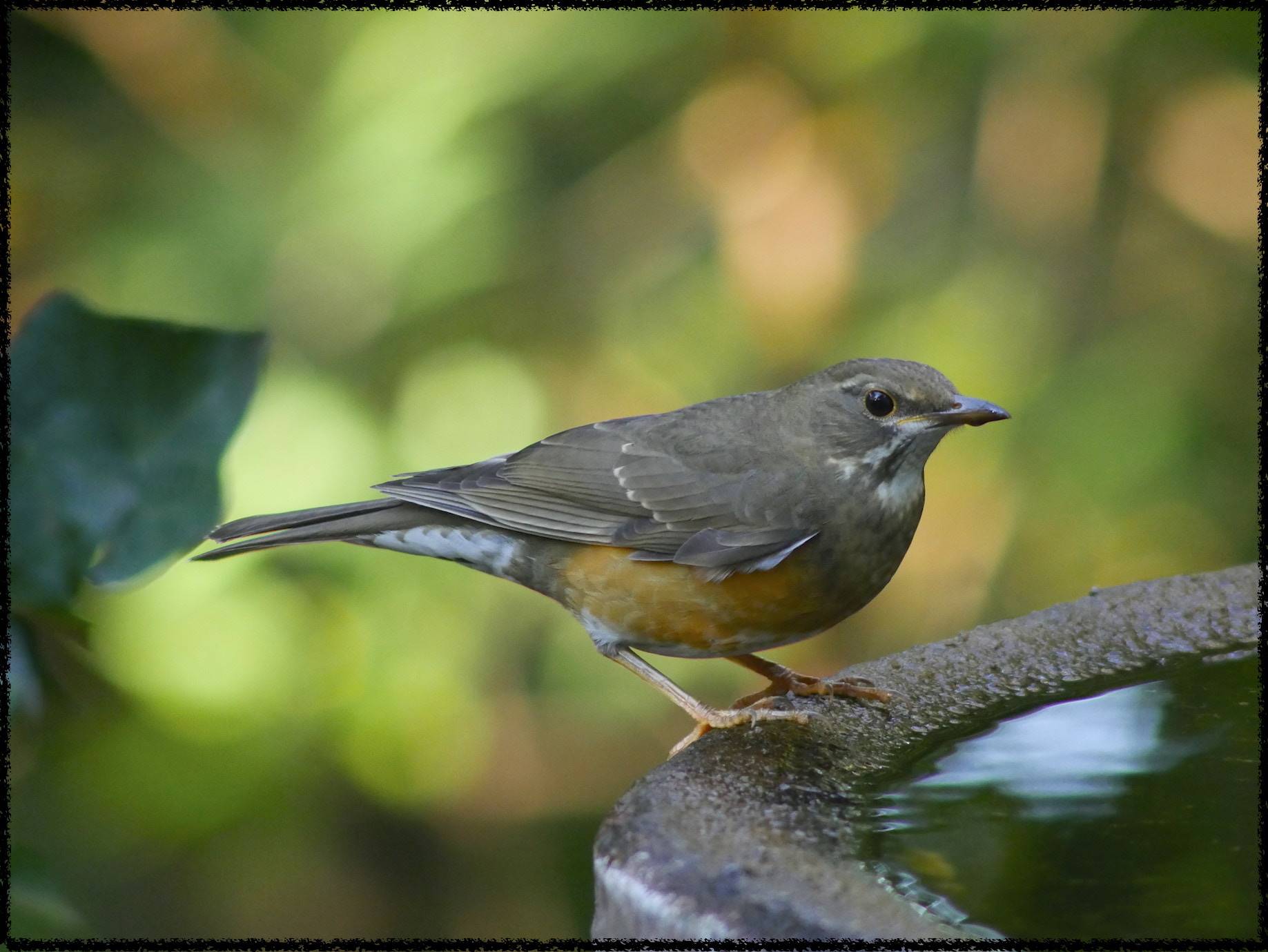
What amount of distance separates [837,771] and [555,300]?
3361 millimetres

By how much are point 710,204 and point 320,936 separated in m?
3.50

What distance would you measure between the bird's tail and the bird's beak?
1552 mm

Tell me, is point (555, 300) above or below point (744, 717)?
above

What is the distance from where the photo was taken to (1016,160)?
5.39 m

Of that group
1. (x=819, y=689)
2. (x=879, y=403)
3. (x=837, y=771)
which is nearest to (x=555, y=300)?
(x=879, y=403)

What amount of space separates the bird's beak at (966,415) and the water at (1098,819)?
2.40 feet

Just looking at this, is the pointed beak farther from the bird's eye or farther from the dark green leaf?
the dark green leaf

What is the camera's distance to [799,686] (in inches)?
130

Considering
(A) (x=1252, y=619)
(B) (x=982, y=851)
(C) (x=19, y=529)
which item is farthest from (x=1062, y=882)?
(C) (x=19, y=529)

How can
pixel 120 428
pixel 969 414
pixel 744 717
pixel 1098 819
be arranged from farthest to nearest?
pixel 969 414 < pixel 744 717 < pixel 1098 819 < pixel 120 428

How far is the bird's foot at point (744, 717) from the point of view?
3.02 m

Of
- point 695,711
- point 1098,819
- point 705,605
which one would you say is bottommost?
point 695,711

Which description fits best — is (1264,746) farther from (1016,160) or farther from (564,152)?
(564,152)

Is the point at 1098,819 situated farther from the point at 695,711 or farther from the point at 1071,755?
the point at 695,711
